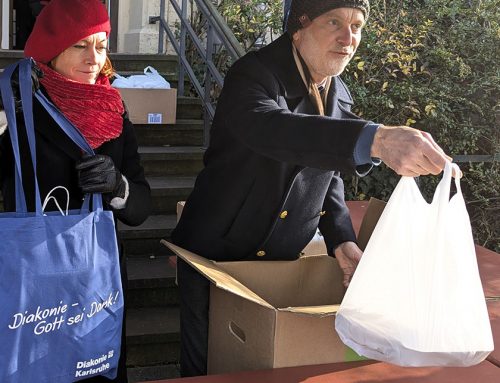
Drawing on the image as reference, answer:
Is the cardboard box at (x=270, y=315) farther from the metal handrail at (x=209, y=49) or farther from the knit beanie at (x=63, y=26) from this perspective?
the metal handrail at (x=209, y=49)

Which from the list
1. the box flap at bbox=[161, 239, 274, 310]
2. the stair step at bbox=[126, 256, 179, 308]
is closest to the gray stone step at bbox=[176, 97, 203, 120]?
the stair step at bbox=[126, 256, 179, 308]

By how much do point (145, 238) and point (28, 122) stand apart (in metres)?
2.65

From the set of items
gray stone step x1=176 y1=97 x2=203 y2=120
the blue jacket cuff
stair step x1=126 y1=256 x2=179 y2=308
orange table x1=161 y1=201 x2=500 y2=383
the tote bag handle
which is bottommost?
stair step x1=126 y1=256 x2=179 y2=308

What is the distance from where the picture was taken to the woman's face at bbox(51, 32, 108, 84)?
2172 millimetres

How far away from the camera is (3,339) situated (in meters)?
1.71

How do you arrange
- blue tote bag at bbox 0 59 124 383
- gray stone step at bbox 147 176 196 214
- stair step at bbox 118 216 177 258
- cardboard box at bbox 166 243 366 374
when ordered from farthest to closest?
gray stone step at bbox 147 176 196 214
stair step at bbox 118 216 177 258
blue tote bag at bbox 0 59 124 383
cardboard box at bbox 166 243 366 374

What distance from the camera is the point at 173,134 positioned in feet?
18.3

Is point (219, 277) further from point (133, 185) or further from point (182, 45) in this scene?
point (182, 45)

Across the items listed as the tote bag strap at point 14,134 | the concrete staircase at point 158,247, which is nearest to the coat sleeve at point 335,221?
the tote bag strap at point 14,134

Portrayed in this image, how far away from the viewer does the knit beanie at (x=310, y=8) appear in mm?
1930

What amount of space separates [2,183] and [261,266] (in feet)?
2.51

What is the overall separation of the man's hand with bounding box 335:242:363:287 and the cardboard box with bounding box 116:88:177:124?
10.6ft

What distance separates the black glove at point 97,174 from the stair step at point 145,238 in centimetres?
240

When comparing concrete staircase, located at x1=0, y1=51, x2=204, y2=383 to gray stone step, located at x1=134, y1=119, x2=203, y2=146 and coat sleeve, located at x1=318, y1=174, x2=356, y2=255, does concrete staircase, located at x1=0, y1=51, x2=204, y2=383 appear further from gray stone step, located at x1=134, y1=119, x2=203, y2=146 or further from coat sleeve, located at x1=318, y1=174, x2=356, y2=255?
coat sleeve, located at x1=318, y1=174, x2=356, y2=255
